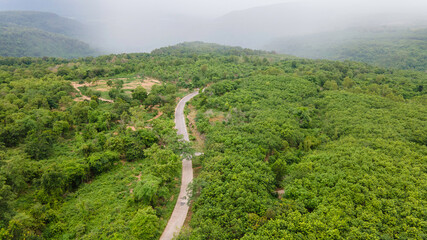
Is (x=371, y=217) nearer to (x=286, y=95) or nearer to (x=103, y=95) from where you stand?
(x=286, y=95)

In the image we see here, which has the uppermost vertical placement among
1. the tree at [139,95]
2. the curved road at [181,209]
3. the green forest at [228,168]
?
the tree at [139,95]

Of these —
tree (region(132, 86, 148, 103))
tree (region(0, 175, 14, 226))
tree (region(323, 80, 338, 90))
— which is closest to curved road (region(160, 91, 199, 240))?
tree (region(0, 175, 14, 226))

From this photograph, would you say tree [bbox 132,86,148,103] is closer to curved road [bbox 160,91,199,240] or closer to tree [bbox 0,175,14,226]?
curved road [bbox 160,91,199,240]

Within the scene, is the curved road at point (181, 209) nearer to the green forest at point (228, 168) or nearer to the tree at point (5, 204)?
the green forest at point (228, 168)

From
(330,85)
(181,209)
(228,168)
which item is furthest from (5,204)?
(330,85)

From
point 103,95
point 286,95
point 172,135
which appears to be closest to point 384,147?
point 286,95

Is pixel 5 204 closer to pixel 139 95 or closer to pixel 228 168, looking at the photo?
pixel 228 168

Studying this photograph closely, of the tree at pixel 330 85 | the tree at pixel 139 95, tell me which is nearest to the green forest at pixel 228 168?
the tree at pixel 139 95

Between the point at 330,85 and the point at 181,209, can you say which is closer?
the point at 181,209
